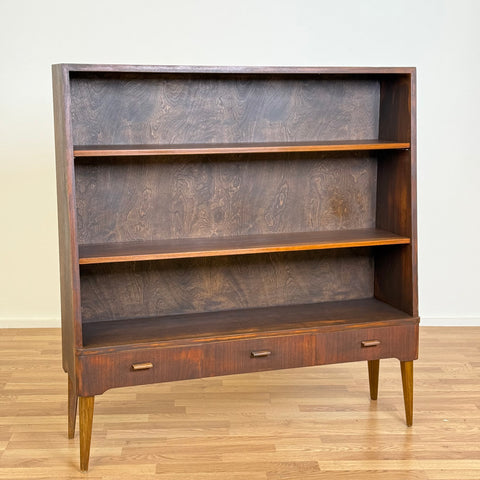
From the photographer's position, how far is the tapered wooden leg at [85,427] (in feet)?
10.0

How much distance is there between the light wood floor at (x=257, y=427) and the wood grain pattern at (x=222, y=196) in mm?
878

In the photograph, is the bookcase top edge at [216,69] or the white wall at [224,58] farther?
the white wall at [224,58]

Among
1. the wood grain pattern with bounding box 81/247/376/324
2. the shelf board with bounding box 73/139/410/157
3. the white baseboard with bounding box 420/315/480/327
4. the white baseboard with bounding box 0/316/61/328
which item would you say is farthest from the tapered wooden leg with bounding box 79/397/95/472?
the white baseboard with bounding box 420/315/480/327

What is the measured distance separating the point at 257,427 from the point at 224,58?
93.7 inches

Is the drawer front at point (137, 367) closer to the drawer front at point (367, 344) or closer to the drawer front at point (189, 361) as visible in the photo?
the drawer front at point (189, 361)

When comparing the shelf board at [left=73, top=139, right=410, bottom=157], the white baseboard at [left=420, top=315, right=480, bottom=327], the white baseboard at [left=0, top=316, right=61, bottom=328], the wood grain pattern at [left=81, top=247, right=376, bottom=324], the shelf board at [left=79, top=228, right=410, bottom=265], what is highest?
the shelf board at [left=73, top=139, right=410, bottom=157]

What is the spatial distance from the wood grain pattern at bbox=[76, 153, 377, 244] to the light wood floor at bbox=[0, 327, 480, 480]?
2.88 feet

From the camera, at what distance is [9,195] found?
4875 millimetres

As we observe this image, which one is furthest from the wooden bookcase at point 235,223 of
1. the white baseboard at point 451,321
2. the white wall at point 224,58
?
the white baseboard at point 451,321

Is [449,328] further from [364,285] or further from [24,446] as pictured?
[24,446]

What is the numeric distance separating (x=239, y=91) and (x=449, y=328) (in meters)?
2.52

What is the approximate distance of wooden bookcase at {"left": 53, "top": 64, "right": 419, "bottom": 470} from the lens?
3.17m

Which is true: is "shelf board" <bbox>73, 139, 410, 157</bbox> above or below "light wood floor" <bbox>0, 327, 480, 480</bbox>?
above

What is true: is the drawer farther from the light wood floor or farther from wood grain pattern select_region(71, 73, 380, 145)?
wood grain pattern select_region(71, 73, 380, 145)
